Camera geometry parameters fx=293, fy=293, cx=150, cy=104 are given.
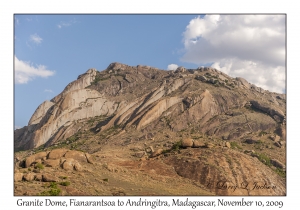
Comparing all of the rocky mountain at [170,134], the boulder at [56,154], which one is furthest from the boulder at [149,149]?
the boulder at [56,154]

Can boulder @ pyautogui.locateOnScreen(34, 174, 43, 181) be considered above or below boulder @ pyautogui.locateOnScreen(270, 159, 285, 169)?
above

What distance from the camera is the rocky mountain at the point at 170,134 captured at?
35.0m

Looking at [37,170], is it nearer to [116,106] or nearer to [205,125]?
[205,125]

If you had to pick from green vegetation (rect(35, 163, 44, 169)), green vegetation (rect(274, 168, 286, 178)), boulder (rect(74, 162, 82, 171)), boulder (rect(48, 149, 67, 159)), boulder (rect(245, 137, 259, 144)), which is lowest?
green vegetation (rect(274, 168, 286, 178))

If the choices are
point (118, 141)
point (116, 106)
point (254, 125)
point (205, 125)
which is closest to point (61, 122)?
point (116, 106)

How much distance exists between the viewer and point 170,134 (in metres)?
71.4

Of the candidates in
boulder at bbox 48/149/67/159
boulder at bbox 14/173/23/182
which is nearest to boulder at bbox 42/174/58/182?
boulder at bbox 14/173/23/182

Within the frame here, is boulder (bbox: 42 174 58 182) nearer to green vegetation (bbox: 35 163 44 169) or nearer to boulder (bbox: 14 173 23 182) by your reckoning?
boulder (bbox: 14 173 23 182)

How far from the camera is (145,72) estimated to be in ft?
429

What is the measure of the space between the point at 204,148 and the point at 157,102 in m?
39.2

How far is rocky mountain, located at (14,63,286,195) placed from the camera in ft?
115

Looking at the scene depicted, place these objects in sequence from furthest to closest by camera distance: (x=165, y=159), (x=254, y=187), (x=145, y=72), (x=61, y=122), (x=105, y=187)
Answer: (x=145, y=72), (x=61, y=122), (x=165, y=159), (x=254, y=187), (x=105, y=187)

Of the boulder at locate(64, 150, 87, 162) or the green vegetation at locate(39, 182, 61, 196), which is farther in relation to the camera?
the boulder at locate(64, 150, 87, 162)

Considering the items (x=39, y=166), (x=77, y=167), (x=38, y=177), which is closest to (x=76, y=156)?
(x=77, y=167)
